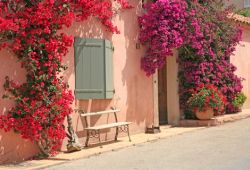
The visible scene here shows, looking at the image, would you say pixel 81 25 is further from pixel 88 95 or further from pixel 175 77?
pixel 175 77

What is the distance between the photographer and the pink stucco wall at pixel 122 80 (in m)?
9.63

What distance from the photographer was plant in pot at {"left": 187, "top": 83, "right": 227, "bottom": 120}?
1403 centimetres

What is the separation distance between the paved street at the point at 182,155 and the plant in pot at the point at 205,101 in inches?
73.2

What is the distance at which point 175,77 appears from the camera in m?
14.9

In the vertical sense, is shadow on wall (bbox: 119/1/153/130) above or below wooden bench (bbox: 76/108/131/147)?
above

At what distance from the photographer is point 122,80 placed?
12.1m

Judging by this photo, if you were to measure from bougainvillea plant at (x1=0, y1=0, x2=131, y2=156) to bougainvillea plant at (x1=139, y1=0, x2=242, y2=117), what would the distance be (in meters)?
3.55

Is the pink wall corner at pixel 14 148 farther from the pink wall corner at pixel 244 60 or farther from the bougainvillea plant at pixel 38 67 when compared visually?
the pink wall corner at pixel 244 60

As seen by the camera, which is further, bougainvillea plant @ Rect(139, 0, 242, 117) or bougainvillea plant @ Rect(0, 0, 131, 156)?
bougainvillea plant @ Rect(139, 0, 242, 117)

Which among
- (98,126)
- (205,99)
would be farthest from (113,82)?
(205,99)

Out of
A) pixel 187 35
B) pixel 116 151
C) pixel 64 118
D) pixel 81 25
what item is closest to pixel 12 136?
pixel 64 118

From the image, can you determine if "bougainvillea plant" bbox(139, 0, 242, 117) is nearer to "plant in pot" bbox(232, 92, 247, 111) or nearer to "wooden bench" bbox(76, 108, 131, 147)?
"plant in pot" bbox(232, 92, 247, 111)

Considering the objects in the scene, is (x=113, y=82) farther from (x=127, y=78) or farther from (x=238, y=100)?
(x=238, y=100)

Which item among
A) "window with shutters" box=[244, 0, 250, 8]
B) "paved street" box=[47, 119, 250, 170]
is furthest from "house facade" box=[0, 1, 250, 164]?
"window with shutters" box=[244, 0, 250, 8]
